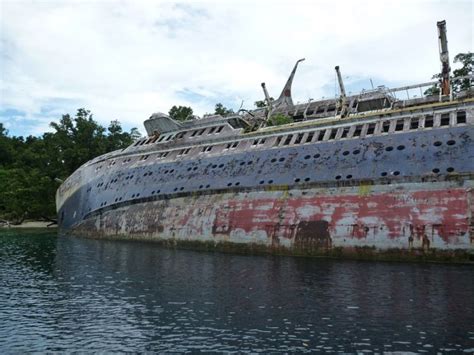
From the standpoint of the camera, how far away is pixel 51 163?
6988 centimetres

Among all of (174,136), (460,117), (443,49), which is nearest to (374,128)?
(460,117)

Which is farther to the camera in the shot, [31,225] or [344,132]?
[31,225]

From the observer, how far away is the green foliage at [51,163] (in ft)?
213

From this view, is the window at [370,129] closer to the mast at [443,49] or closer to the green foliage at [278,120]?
the mast at [443,49]

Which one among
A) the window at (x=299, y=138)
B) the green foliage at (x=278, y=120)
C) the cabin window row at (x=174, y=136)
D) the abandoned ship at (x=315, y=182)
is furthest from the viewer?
the green foliage at (x=278, y=120)

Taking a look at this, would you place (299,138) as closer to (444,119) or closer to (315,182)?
(315,182)

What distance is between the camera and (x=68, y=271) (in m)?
22.5

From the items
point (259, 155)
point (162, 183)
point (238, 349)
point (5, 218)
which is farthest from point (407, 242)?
point (5, 218)

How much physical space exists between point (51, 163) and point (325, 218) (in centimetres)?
5687

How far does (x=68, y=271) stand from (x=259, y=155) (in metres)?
14.7

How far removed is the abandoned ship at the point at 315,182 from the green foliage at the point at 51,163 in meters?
29.2

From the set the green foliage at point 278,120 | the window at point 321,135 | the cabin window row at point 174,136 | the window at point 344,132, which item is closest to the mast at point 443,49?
the window at point 344,132

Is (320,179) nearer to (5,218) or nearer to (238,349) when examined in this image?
(238,349)

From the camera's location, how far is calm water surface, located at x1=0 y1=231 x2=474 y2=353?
11.4m
